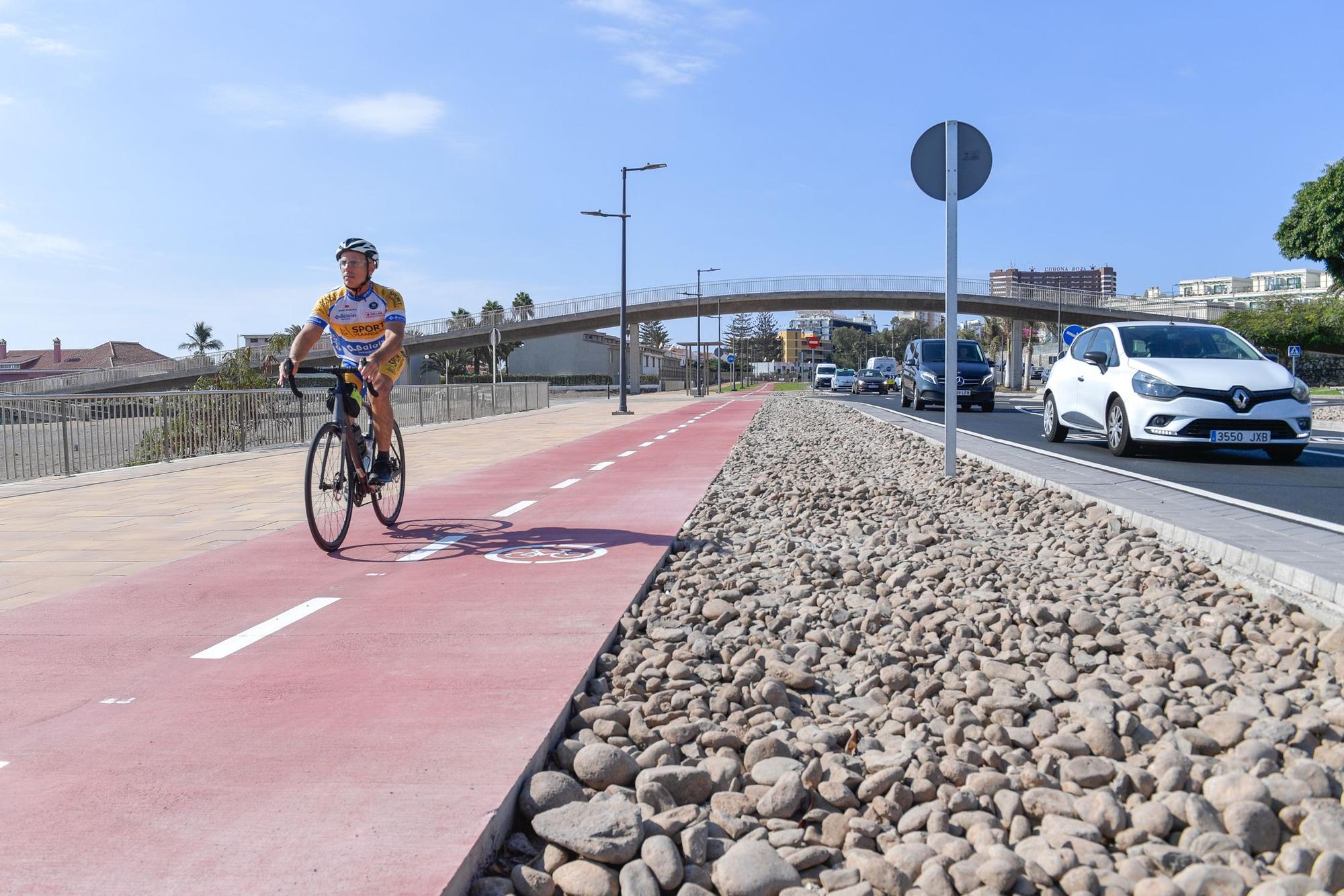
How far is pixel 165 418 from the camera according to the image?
15.5m

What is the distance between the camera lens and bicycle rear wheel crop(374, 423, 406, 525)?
24.3 ft

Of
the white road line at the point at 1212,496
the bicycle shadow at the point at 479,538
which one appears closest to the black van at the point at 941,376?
the white road line at the point at 1212,496

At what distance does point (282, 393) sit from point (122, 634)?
1537 cm

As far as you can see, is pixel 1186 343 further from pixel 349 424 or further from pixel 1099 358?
pixel 349 424

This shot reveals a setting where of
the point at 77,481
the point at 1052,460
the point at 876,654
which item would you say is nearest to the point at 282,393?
the point at 77,481

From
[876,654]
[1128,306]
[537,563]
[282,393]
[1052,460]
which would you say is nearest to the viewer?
[876,654]

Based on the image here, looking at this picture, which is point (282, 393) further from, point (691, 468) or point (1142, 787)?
point (1142, 787)

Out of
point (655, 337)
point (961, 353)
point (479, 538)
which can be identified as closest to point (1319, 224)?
point (961, 353)

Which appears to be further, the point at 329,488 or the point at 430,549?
the point at 430,549

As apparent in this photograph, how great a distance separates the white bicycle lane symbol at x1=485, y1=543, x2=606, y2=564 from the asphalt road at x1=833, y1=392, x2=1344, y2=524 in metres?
4.90

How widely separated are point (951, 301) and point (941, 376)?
62.4ft

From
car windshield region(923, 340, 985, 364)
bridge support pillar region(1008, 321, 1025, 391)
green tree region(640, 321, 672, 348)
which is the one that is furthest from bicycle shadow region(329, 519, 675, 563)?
green tree region(640, 321, 672, 348)

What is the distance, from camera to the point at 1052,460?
36.4 ft

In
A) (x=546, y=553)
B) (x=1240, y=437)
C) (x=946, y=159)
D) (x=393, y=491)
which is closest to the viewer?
(x=546, y=553)
